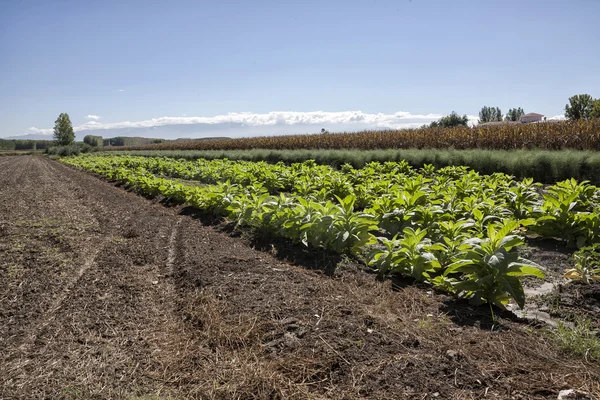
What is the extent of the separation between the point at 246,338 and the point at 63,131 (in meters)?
106

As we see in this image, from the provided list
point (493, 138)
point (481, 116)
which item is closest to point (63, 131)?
point (493, 138)

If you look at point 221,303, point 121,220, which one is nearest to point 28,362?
Answer: point 221,303

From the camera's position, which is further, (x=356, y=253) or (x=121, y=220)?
(x=121, y=220)

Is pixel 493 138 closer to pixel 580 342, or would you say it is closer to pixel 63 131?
pixel 580 342

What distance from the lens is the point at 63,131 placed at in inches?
3622

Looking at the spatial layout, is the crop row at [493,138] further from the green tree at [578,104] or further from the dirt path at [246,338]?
the green tree at [578,104]

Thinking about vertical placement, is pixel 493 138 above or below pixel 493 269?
above

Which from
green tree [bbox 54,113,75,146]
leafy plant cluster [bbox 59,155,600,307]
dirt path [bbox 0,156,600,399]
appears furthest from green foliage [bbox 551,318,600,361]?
green tree [bbox 54,113,75,146]

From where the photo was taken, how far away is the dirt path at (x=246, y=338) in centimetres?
229

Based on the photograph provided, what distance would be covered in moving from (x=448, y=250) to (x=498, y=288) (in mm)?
724

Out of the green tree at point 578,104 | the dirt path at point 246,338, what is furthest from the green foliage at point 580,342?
the green tree at point 578,104

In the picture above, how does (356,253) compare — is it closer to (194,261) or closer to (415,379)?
(194,261)

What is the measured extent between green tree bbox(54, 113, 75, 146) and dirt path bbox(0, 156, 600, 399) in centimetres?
10152

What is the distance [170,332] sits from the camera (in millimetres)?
3139
